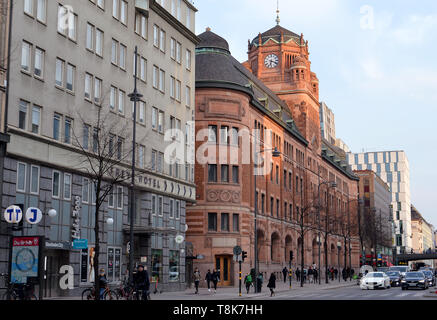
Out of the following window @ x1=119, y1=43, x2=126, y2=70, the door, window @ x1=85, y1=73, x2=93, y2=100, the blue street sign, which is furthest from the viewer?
the door

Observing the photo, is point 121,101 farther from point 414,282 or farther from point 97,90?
point 414,282

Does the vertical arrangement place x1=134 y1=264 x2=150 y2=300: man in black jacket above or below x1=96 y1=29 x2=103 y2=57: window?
below

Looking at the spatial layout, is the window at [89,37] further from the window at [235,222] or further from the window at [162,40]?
the window at [235,222]

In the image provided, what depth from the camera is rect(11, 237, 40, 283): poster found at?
2564cm

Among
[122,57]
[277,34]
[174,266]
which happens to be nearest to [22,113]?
[122,57]

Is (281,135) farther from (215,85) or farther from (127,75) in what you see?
(127,75)

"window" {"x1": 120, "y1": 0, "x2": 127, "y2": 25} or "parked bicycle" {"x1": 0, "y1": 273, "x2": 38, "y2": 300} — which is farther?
"window" {"x1": 120, "y1": 0, "x2": 127, "y2": 25}

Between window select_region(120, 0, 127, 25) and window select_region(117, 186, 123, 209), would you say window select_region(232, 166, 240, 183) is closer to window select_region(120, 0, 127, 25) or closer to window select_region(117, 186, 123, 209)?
window select_region(117, 186, 123, 209)

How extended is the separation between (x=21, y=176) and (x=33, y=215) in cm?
243

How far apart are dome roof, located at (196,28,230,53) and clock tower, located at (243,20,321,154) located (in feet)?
86.9

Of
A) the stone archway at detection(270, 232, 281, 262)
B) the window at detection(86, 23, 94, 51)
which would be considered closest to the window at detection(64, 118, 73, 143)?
the window at detection(86, 23, 94, 51)
